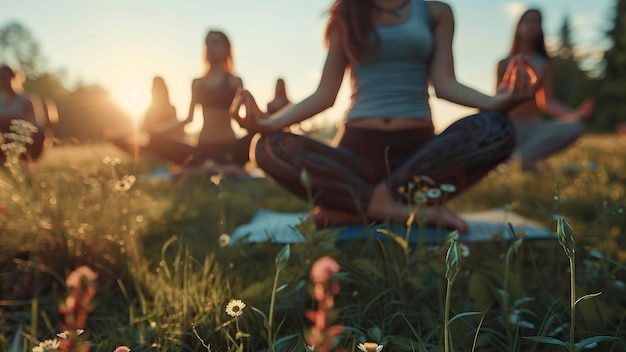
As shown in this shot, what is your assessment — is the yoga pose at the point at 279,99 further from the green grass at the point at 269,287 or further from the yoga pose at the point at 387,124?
the green grass at the point at 269,287

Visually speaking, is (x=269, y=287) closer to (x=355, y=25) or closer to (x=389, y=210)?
(x=389, y=210)

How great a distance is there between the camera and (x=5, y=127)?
16.3 feet

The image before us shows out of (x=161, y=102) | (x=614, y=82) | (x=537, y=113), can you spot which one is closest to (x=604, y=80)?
(x=614, y=82)

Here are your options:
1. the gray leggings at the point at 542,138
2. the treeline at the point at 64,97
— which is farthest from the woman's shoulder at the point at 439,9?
the treeline at the point at 64,97

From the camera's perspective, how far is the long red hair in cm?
234

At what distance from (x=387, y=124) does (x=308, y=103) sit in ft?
1.46

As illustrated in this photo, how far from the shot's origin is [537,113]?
636 cm

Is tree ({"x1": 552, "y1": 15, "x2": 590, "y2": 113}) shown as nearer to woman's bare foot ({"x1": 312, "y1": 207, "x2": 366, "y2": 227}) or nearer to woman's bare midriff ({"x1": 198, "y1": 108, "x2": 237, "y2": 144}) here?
woman's bare midriff ({"x1": 198, "y1": 108, "x2": 237, "y2": 144})

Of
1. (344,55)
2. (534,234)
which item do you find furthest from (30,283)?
(534,234)

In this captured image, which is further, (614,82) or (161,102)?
(614,82)

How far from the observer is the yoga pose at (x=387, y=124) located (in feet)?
7.54

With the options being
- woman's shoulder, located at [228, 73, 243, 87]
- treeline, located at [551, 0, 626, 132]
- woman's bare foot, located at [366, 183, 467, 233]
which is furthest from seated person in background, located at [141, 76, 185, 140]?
treeline, located at [551, 0, 626, 132]

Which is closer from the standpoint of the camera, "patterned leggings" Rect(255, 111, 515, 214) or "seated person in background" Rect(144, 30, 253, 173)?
"patterned leggings" Rect(255, 111, 515, 214)

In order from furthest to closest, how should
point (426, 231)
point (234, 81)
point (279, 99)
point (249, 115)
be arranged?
point (234, 81), point (279, 99), point (426, 231), point (249, 115)
